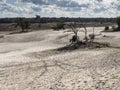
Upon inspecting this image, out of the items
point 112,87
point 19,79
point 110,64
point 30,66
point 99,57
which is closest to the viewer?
point 112,87

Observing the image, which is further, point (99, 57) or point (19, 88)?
point (99, 57)

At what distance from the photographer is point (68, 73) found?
19.2 meters

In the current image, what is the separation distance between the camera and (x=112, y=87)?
14.9 m

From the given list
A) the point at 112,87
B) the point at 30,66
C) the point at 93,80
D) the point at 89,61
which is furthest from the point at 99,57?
the point at 112,87

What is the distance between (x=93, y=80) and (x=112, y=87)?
6.07 ft

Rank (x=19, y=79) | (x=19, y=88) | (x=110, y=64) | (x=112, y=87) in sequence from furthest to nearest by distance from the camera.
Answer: (x=110, y=64) < (x=19, y=79) < (x=19, y=88) < (x=112, y=87)

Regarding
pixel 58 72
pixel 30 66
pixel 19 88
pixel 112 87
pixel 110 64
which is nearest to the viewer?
pixel 112 87

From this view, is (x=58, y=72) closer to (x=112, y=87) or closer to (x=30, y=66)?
(x=30, y=66)

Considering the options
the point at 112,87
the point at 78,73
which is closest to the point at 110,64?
the point at 78,73

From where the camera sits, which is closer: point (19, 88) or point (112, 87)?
point (112, 87)

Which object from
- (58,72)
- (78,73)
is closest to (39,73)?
(58,72)

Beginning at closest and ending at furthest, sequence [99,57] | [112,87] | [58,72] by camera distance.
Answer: [112,87] → [58,72] → [99,57]

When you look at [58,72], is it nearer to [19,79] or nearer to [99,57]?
[19,79]

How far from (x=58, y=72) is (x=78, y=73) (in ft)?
4.73
